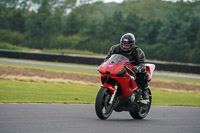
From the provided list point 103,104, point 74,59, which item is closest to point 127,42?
point 103,104

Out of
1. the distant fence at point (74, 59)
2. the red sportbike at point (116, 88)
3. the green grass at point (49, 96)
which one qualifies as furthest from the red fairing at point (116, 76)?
the distant fence at point (74, 59)

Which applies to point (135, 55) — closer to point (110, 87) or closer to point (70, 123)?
point (110, 87)

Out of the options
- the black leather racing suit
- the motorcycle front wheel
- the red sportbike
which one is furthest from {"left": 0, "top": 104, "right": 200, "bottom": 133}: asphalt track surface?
the black leather racing suit

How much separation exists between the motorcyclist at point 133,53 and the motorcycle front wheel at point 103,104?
0.85 metres

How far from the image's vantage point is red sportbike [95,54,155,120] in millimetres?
7781

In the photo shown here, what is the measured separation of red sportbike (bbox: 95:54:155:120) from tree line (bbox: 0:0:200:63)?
4516cm

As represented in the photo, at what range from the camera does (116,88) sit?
8.00m

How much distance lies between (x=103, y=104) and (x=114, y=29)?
57.4 meters

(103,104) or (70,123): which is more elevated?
(103,104)

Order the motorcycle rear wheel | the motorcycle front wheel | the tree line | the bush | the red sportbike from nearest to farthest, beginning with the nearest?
the motorcycle front wheel < the red sportbike < the motorcycle rear wheel < the tree line < the bush

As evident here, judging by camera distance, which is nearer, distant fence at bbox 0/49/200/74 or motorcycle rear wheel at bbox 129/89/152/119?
motorcycle rear wheel at bbox 129/89/152/119

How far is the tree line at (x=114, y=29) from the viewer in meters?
56.6

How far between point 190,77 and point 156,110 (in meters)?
20.0

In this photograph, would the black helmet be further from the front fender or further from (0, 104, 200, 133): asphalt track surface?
(0, 104, 200, 133): asphalt track surface
